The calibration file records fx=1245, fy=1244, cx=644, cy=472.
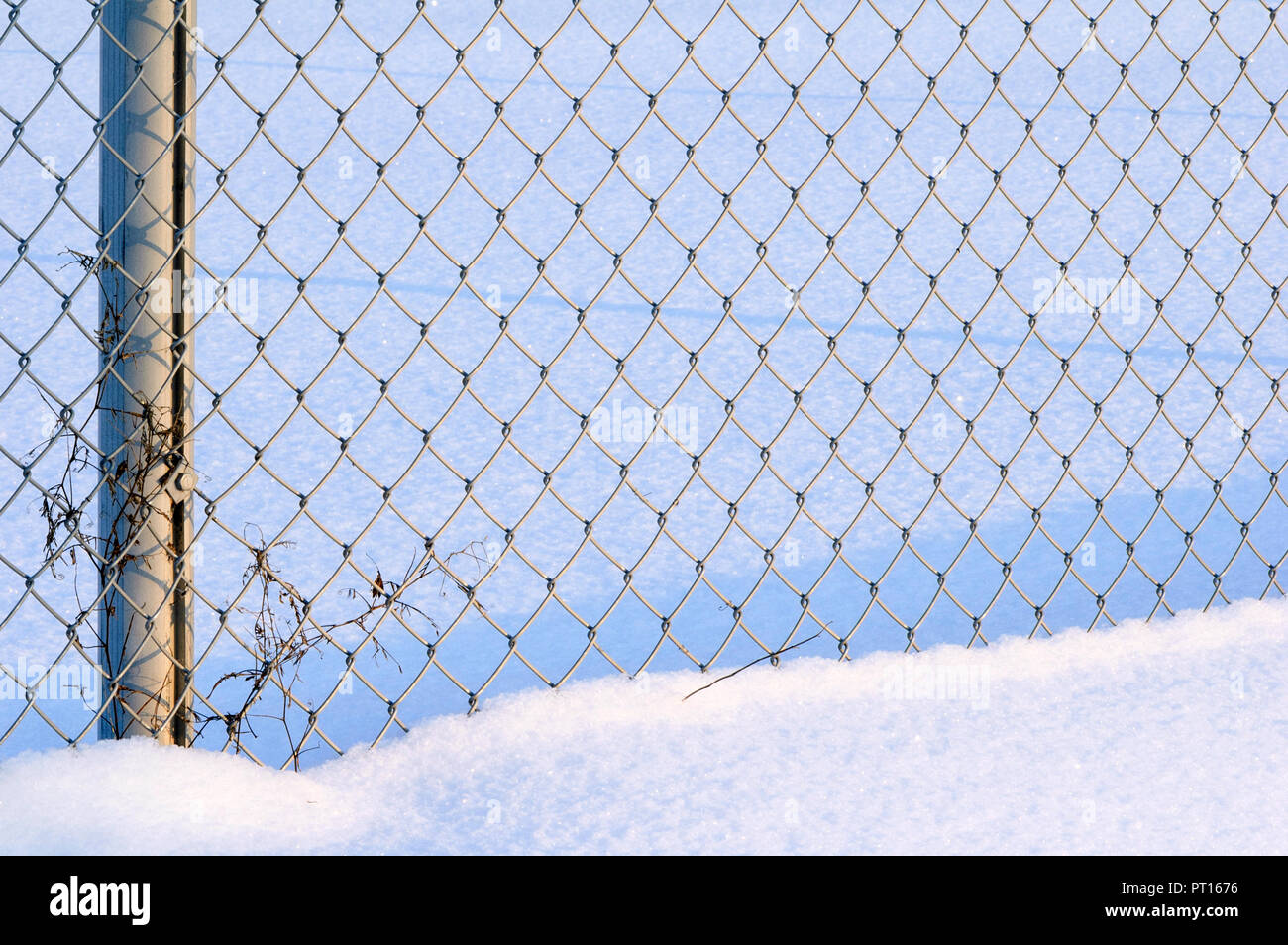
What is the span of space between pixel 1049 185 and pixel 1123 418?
2.86 metres

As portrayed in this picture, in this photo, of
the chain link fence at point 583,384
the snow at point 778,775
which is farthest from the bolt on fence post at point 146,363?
the snow at point 778,775

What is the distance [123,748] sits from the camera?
5.52 ft

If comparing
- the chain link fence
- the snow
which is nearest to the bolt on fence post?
the chain link fence

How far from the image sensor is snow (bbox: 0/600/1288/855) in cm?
164

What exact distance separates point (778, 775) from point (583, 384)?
2728mm

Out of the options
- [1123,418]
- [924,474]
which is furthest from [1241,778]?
[1123,418]

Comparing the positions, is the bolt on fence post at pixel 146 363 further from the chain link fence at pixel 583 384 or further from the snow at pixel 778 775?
the snow at pixel 778 775

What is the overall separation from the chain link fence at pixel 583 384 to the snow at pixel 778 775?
0.33 feet

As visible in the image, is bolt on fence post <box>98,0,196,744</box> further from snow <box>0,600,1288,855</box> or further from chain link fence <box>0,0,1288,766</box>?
snow <box>0,600,1288,855</box>

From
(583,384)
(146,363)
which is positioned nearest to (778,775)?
(146,363)

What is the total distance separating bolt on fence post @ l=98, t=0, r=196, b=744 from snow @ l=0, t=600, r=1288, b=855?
0.40 feet

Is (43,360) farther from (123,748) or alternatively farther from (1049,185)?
(1049,185)

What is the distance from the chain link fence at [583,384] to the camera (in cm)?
171
